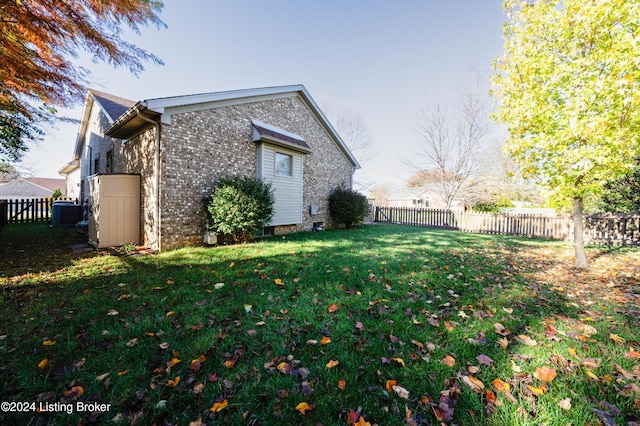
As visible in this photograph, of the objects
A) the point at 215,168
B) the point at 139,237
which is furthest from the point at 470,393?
the point at 139,237

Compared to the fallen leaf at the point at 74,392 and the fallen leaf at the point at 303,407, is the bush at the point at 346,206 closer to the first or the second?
the fallen leaf at the point at 303,407

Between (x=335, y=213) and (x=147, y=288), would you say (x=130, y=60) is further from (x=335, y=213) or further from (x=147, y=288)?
(x=335, y=213)

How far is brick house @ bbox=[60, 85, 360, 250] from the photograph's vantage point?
6859mm

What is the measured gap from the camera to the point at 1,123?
8.83 metres

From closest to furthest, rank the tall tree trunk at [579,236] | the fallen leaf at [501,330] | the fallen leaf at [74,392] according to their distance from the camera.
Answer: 1. the fallen leaf at [74,392]
2. the fallen leaf at [501,330]
3. the tall tree trunk at [579,236]

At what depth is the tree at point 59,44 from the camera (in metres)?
5.15

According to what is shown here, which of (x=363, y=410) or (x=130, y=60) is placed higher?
(x=130, y=60)

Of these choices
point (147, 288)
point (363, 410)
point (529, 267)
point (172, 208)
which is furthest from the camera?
point (172, 208)

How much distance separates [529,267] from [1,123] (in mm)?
17397

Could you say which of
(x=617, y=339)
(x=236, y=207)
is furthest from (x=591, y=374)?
(x=236, y=207)

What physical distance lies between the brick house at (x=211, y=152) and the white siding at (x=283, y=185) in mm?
37

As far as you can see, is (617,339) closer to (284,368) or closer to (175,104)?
(284,368)

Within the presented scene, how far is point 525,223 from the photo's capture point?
12047 millimetres

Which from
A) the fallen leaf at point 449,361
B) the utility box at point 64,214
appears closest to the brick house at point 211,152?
the utility box at point 64,214
